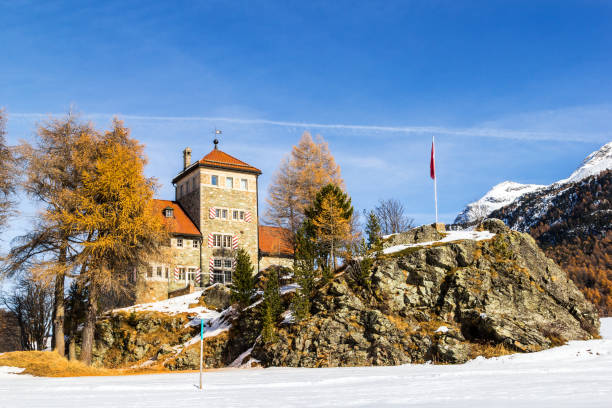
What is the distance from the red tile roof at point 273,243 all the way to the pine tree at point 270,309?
18.9 meters

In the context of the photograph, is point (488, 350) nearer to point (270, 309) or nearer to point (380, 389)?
point (380, 389)

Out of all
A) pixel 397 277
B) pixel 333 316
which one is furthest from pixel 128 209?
pixel 397 277

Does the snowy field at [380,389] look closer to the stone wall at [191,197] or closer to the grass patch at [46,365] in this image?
the grass patch at [46,365]

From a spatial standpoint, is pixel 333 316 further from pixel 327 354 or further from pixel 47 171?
pixel 47 171

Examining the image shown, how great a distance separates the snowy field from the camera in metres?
10.6

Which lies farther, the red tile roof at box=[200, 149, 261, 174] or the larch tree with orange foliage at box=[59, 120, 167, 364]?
the red tile roof at box=[200, 149, 261, 174]

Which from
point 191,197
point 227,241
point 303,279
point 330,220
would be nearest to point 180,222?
point 191,197

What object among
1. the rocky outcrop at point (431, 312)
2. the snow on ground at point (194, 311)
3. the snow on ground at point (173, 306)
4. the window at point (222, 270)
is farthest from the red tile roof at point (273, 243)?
the rocky outcrop at point (431, 312)

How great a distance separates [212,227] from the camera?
155 ft

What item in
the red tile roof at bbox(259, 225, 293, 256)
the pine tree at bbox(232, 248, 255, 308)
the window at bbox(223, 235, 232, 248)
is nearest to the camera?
the pine tree at bbox(232, 248, 255, 308)

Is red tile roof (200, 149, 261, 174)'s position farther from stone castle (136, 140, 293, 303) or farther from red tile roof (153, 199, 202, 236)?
red tile roof (153, 199, 202, 236)

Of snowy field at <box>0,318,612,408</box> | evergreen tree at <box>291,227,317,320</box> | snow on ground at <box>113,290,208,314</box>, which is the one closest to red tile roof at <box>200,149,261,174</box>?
snow on ground at <box>113,290,208,314</box>

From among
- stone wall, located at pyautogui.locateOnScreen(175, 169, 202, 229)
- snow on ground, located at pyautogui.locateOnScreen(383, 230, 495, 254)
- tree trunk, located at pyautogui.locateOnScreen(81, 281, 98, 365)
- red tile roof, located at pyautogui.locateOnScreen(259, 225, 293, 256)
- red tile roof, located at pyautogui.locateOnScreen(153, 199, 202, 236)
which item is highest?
stone wall, located at pyautogui.locateOnScreen(175, 169, 202, 229)

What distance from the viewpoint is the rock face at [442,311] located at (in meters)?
22.7
